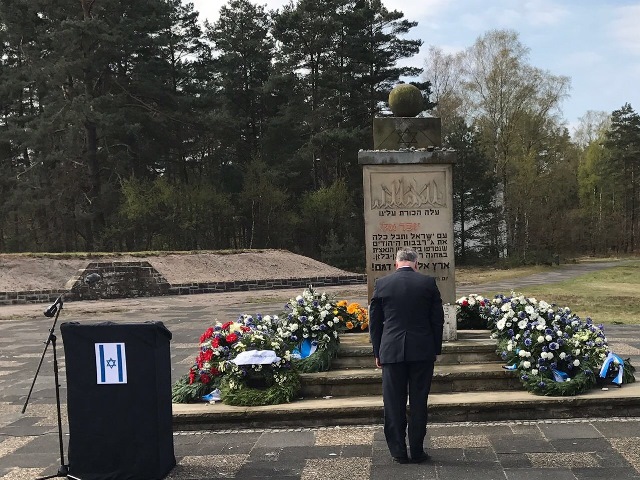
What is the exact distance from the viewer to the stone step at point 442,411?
551cm

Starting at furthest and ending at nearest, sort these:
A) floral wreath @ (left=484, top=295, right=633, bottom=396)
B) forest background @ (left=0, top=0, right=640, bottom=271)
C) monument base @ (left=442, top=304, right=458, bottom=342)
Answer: forest background @ (left=0, top=0, right=640, bottom=271), monument base @ (left=442, top=304, right=458, bottom=342), floral wreath @ (left=484, top=295, right=633, bottom=396)

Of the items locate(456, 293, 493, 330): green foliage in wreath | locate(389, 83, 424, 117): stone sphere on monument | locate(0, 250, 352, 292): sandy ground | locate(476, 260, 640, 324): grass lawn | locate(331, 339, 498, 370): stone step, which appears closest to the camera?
locate(331, 339, 498, 370): stone step

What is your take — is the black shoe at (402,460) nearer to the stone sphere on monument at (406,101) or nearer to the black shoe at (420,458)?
the black shoe at (420,458)

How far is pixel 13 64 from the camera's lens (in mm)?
36500

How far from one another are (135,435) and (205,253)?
23492mm

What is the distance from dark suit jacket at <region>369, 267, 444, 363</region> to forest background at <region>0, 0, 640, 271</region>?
27510 mm

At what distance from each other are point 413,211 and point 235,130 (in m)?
31.1

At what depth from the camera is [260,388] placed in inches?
239

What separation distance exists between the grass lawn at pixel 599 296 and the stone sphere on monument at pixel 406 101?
845 centimetres

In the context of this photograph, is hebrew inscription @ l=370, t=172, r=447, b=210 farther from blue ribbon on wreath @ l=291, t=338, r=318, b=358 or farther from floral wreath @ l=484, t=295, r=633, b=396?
blue ribbon on wreath @ l=291, t=338, r=318, b=358

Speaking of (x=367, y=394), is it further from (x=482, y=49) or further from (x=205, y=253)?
(x=482, y=49)

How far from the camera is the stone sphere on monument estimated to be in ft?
23.4

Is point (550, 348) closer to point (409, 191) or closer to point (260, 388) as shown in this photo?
point (409, 191)

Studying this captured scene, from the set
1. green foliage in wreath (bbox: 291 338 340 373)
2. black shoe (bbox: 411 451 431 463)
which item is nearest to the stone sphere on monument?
green foliage in wreath (bbox: 291 338 340 373)
